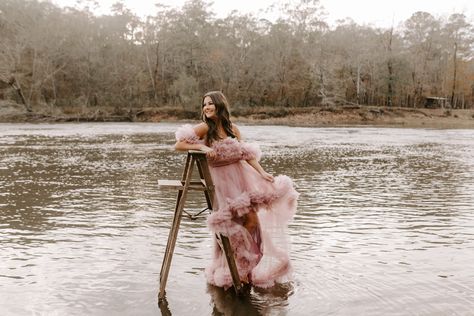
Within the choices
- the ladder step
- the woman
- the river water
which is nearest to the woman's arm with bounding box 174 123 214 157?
the woman

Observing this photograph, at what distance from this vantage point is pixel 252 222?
5805 mm

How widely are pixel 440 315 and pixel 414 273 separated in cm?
135

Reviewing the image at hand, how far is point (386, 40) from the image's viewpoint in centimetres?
8725

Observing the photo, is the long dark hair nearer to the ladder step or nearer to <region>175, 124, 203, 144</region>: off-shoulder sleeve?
<region>175, 124, 203, 144</region>: off-shoulder sleeve

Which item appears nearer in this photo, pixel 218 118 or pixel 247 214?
pixel 218 118

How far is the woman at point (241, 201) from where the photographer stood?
5.52 meters

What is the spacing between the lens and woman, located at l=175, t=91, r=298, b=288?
552cm

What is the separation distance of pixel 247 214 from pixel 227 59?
79.5m

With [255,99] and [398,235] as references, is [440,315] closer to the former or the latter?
[398,235]

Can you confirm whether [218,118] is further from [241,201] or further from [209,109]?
[241,201]

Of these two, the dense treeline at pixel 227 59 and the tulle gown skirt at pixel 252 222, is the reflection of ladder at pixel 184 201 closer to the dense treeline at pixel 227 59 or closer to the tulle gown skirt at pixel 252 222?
the tulle gown skirt at pixel 252 222

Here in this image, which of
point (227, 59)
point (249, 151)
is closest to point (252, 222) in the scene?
point (249, 151)

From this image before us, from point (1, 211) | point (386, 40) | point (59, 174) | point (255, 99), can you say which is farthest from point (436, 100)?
point (1, 211)

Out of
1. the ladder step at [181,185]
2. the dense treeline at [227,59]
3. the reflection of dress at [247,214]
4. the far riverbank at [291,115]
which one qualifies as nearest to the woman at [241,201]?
the reflection of dress at [247,214]
